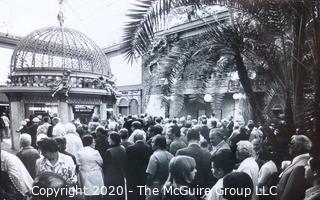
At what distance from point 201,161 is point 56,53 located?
2.53 m

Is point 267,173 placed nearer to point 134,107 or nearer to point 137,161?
point 137,161

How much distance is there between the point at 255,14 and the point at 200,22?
453 mm

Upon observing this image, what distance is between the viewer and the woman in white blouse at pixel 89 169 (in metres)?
2.86

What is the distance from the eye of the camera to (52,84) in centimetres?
318

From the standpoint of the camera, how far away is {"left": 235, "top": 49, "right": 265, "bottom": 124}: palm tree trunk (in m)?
2.43

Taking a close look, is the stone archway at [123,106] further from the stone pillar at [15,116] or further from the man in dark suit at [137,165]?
the stone pillar at [15,116]

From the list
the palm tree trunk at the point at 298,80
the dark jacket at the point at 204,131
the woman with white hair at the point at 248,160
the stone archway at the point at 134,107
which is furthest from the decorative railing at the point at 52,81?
the palm tree trunk at the point at 298,80

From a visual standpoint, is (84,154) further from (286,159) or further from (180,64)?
(286,159)

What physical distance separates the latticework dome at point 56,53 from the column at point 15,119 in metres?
0.42

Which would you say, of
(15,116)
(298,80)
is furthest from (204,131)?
(15,116)

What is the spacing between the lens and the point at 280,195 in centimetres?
202

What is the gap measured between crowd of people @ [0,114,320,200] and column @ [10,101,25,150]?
0.17 feet

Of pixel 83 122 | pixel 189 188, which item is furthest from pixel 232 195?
pixel 83 122

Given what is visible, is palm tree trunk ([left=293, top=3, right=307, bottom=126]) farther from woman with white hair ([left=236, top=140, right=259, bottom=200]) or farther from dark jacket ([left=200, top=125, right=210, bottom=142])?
dark jacket ([left=200, top=125, right=210, bottom=142])
